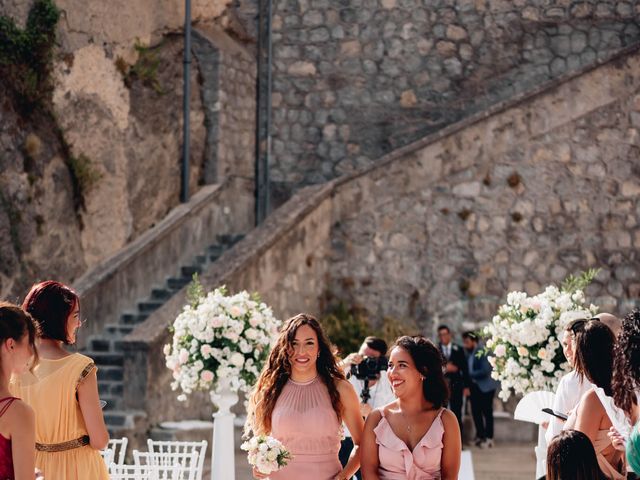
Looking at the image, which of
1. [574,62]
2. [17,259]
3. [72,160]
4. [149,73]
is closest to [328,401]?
[17,259]

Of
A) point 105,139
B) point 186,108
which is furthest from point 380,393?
point 186,108

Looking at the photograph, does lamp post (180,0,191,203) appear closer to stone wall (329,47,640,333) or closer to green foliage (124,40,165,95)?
green foliage (124,40,165,95)

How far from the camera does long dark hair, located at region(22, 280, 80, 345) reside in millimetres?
5191

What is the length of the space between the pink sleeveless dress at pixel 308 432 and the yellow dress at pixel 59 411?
105cm

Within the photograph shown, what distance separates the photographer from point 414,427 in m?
5.66

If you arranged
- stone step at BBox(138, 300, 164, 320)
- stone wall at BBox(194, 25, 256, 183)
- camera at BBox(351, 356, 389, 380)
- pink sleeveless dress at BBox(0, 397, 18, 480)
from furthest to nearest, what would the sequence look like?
stone wall at BBox(194, 25, 256, 183) < stone step at BBox(138, 300, 164, 320) < camera at BBox(351, 356, 389, 380) < pink sleeveless dress at BBox(0, 397, 18, 480)

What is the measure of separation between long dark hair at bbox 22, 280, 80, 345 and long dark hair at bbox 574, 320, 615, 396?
236cm

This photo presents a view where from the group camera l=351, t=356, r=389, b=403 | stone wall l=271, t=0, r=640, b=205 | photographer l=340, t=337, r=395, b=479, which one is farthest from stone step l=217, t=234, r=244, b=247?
camera l=351, t=356, r=389, b=403

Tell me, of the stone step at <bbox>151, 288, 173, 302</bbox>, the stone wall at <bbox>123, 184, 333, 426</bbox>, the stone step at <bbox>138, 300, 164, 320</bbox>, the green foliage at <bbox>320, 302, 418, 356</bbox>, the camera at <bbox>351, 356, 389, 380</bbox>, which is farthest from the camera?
the stone step at <bbox>151, 288, 173, 302</bbox>

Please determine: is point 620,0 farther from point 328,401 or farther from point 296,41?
point 328,401

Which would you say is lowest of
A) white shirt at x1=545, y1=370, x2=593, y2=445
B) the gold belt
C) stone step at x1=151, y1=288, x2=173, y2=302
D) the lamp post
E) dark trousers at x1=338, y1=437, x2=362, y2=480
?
dark trousers at x1=338, y1=437, x2=362, y2=480

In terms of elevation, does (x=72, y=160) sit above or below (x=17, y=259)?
above

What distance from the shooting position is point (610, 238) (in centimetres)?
1464

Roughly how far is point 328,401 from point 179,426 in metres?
6.12
